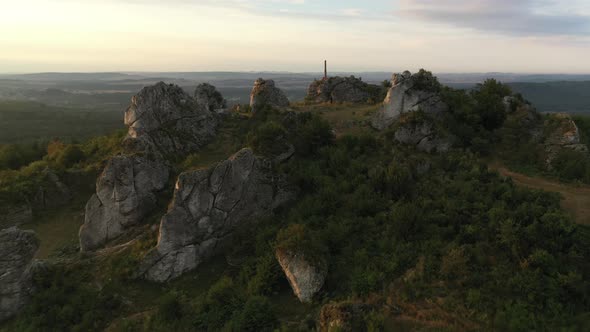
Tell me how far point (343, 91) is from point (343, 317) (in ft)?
125

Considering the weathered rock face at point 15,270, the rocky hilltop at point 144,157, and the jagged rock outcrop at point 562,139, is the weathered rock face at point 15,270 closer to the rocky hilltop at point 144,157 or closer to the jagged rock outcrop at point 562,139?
the rocky hilltop at point 144,157

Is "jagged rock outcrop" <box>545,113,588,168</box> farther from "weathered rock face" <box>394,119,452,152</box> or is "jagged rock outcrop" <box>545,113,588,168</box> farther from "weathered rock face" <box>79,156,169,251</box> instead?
"weathered rock face" <box>79,156,169,251</box>

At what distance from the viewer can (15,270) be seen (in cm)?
1770

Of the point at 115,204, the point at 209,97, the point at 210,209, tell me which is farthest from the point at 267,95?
the point at 210,209

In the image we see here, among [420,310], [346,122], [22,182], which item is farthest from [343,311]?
[22,182]

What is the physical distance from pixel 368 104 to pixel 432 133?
16.3 meters

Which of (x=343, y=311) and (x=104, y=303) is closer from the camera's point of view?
(x=343, y=311)

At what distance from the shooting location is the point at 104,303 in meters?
17.4

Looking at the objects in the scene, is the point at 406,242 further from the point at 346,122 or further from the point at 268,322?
the point at 346,122

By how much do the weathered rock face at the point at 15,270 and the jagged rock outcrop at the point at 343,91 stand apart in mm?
36469

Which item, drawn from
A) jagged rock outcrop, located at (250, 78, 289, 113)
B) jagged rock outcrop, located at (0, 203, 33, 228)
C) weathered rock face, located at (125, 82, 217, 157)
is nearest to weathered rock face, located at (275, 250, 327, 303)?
weathered rock face, located at (125, 82, 217, 157)

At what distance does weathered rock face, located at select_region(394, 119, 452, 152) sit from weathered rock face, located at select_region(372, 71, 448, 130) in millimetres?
2436

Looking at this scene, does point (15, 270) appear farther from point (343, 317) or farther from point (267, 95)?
point (267, 95)

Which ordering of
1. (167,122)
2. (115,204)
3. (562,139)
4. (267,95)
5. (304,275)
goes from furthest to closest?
(267,95) < (167,122) < (562,139) < (115,204) < (304,275)
